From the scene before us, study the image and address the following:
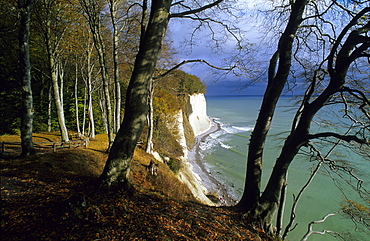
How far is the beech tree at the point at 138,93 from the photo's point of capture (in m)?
3.70

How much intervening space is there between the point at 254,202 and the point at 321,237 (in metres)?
12.8

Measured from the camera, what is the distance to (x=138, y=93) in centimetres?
372

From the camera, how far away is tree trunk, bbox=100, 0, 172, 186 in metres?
3.70

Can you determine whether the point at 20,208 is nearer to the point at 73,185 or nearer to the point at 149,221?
the point at 73,185

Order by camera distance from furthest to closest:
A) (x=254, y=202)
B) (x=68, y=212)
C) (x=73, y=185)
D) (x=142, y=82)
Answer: (x=254, y=202) → (x=73, y=185) → (x=142, y=82) → (x=68, y=212)

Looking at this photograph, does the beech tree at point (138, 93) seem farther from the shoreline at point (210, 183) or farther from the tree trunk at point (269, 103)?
the shoreline at point (210, 183)

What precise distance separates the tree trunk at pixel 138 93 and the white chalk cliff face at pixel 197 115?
35.9m

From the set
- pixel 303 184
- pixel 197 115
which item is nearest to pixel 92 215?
pixel 303 184

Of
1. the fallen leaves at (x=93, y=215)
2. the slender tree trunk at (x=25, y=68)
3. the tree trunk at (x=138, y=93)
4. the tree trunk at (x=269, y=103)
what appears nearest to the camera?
the fallen leaves at (x=93, y=215)

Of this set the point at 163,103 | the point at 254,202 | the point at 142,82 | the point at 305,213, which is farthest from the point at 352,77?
the point at 163,103

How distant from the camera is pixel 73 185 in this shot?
4.07 meters

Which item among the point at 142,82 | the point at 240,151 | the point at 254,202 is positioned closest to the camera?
the point at 142,82

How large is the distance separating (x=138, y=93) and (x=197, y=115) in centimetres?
4074

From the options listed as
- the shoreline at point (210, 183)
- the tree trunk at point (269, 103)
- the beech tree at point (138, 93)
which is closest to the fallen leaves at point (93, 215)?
the beech tree at point (138, 93)
